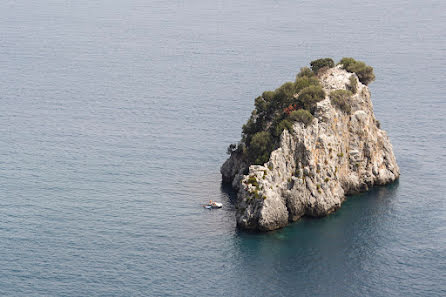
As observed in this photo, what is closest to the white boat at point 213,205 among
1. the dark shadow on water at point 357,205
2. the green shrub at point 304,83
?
the dark shadow on water at point 357,205

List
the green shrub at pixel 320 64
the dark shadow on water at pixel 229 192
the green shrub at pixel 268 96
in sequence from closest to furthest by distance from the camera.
Answer: the dark shadow on water at pixel 229 192 < the green shrub at pixel 268 96 < the green shrub at pixel 320 64

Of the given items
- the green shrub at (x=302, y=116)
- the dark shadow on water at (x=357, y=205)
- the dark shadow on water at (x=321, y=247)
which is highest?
the green shrub at (x=302, y=116)

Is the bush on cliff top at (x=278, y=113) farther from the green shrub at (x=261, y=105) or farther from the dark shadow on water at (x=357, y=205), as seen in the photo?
the dark shadow on water at (x=357, y=205)

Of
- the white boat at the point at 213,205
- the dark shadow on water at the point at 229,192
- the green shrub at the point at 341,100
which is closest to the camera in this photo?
the white boat at the point at 213,205

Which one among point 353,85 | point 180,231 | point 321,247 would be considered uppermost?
point 353,85

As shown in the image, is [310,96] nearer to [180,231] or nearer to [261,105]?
[261,105]

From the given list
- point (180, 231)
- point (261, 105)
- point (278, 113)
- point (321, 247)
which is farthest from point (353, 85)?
point (180, 231)

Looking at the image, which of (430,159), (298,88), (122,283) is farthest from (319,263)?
(430,159)
